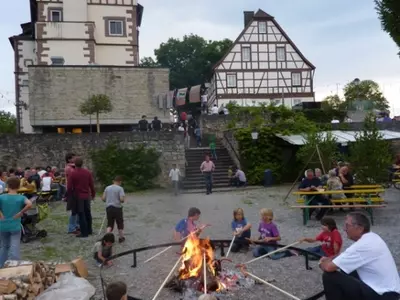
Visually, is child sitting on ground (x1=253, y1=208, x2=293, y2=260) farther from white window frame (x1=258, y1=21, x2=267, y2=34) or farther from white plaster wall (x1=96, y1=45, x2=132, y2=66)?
white window frame (x1=258, y1=21, x2=267, y2=34)

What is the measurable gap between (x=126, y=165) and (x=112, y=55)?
1485 centimetres

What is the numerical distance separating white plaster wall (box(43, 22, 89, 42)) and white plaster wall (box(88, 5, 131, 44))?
1716mm

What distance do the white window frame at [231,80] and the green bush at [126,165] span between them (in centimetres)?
1914

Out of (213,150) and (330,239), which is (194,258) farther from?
(213,150)

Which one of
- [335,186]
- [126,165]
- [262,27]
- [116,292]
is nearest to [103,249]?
[116,292]

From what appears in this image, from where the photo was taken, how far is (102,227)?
1062 centimetres

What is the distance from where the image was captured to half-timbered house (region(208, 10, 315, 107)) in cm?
3734

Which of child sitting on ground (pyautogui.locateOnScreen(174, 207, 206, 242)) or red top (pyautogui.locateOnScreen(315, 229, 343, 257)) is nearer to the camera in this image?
red top (pyautogui.locateOnScreen(315, 229, 343, 257))

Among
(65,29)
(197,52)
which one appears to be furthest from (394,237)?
(197,52)

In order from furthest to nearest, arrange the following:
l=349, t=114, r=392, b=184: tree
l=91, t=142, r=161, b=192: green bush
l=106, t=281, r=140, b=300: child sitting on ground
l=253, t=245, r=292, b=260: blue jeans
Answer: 1. l=91, t=142, r=161, b=192: green bush
2. l=349, t=114, r=392, b=184: tree
3. l=253, t=245, r=292, b=260: blue jeans
4. l=106, t=281, r=140, b=300: child sitting on ground

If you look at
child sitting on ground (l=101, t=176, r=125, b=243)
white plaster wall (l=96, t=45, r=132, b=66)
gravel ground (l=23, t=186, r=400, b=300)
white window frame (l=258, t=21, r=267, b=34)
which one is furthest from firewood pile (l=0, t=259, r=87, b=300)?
white window frame (l=258, t=21, r=267, b=34)

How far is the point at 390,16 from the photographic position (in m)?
6.41

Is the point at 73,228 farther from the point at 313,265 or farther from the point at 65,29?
the point at 65,29

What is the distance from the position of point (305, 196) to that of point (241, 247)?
11.1ft
